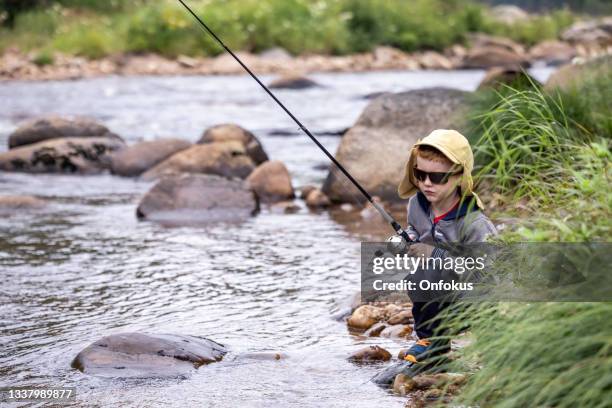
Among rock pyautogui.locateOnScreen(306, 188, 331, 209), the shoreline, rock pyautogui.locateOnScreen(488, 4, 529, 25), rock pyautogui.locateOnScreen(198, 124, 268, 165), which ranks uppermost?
rock pyautogui.locateOnScreen(488, 4, 529, 25)

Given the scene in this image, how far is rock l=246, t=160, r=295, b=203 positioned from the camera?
10.2 m

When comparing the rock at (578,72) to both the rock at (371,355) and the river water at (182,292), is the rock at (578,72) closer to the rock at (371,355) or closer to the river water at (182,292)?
the river water at (182,292)

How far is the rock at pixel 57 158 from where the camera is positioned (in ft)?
41.1

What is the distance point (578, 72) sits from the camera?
384 inches

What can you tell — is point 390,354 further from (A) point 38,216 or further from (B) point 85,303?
(A) point 38,216

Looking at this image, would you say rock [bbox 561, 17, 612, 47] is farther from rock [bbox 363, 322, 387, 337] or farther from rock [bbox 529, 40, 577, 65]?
rock [bbox 363, 322, 387, 337]

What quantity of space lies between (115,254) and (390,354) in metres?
3.25

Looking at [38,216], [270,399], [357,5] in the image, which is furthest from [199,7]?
[270,399]

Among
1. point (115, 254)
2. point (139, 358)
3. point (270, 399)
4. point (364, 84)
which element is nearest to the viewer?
point (270, 399)

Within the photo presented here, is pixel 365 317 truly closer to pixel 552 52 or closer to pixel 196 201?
pixel 196 201

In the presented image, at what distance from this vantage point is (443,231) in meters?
4.45

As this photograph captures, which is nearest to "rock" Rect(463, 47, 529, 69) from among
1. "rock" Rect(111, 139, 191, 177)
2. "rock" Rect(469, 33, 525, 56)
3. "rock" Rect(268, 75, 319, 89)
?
"rock" Rect(469, 33, 525, 56)

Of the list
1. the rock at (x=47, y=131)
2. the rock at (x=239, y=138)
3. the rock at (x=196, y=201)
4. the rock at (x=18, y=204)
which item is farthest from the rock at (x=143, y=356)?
the rock at (x=47, y=131)

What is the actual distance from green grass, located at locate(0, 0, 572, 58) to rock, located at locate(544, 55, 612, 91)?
63.5 ft
